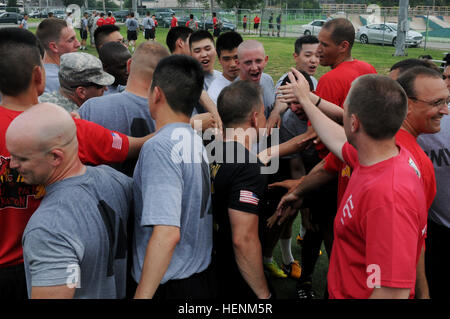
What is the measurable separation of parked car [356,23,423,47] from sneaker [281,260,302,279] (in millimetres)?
27156

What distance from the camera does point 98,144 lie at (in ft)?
8.64

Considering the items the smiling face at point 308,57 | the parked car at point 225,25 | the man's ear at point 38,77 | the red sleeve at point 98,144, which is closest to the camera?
the man's ear at point 38,77

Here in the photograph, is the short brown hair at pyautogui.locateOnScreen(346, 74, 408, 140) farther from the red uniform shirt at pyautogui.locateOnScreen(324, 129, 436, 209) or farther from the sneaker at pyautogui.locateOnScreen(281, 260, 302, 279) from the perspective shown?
the sneaker at pyautogui.locateOnScreen(281, 260, 302, 279)

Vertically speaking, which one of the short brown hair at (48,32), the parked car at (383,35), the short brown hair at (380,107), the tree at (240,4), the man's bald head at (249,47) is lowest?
the short brown hair at (380,107)

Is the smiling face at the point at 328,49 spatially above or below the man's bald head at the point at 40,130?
above

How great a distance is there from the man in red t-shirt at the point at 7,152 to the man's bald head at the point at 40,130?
0.46m

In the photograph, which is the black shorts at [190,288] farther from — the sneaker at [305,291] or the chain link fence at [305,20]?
the chain link fence at [305,20]

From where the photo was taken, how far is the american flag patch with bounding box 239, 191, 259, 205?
249cm

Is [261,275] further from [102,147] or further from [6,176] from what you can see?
[6,176]

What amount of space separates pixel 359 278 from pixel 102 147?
5.89 ft

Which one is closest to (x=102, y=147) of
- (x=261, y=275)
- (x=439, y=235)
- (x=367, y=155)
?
(x=261, y=275)

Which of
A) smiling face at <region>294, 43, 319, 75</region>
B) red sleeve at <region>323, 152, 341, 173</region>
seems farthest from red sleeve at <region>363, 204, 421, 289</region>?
smiling face at <region>294, 43, 319, 75</region>

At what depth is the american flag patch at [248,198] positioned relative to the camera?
2.49 metres

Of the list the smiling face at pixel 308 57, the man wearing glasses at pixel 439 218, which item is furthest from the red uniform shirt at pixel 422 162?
the smiling face at pixel 308 57
